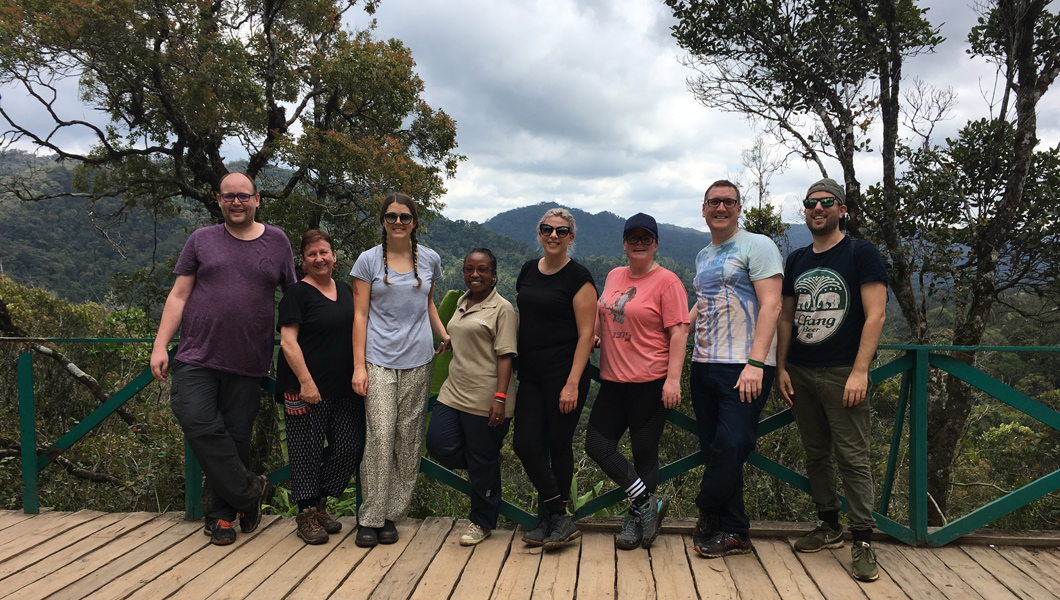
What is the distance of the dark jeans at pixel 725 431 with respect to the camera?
8.95 feet

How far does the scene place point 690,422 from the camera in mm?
3139

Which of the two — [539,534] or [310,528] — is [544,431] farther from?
[310,528]

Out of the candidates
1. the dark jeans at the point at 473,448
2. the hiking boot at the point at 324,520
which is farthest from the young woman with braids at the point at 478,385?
the hiking boot at the point at 324,520

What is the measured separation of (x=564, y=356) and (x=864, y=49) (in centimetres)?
872

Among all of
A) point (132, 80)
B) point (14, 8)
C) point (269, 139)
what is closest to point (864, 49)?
point (269, 139)

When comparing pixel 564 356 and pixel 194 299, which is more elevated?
pixel 194 299

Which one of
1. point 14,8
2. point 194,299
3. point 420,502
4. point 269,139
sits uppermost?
point 14,8

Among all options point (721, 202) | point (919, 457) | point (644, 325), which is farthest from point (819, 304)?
point (919, 457)

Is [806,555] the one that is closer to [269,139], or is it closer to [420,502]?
[420,502]

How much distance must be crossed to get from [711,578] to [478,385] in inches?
52.5

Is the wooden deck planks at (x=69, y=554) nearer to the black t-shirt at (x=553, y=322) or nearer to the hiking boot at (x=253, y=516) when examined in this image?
the hiking boot at (x=253, y=516)

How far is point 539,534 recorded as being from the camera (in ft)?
9.89

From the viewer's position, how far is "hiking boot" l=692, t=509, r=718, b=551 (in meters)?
2.95

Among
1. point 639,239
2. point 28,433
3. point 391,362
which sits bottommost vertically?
point 28,433
